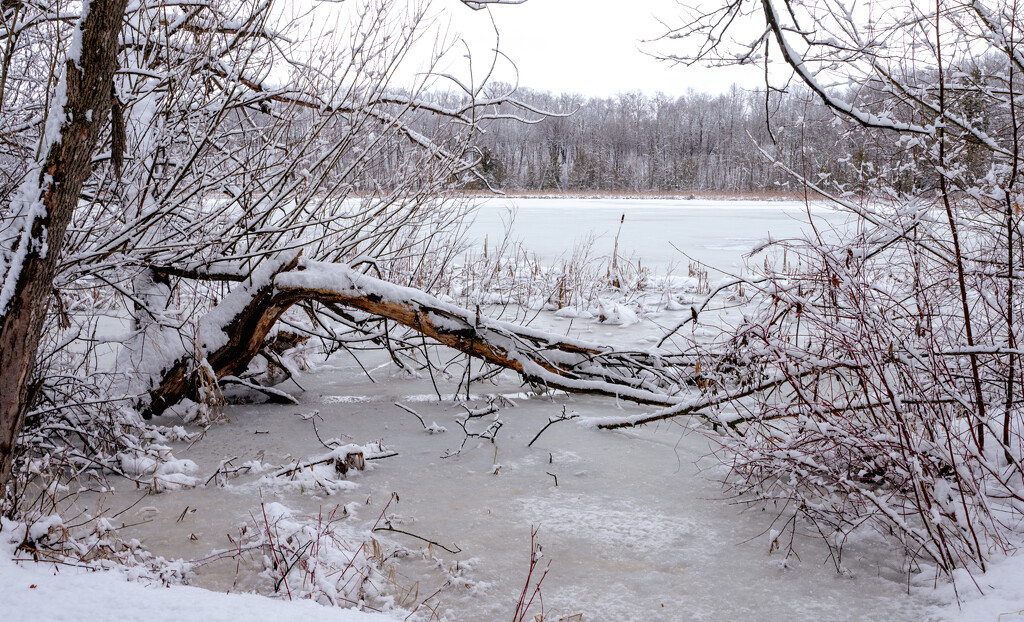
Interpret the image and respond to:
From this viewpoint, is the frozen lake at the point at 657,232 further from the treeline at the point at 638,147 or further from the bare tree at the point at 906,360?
the treeline at the point at 638,147

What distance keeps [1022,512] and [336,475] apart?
10.4ft

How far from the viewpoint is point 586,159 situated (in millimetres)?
58562

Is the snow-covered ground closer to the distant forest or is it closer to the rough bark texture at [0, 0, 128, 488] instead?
the rough bark texture at [0, 0, 128, 488]

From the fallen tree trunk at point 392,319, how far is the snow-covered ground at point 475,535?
0.31 metres

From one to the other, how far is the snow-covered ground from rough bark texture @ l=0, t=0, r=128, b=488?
54 cm

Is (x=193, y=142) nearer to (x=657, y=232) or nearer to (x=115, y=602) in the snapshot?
(x=115, y=602)

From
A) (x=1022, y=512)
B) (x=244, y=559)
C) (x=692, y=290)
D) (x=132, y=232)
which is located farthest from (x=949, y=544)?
(x=692, y=290)

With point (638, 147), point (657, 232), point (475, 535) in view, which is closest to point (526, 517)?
point (475, 535)

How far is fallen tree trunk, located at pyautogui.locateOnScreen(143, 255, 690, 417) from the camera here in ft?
15.4

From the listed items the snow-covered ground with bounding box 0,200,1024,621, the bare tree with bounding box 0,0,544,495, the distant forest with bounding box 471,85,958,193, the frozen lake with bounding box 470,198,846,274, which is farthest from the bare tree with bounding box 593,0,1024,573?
the distant forest with bounding box 471,85,958,193

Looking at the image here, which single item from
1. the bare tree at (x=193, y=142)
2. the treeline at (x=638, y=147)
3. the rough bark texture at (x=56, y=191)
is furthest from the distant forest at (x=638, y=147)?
the rough bark texture at (x=56, y=191)

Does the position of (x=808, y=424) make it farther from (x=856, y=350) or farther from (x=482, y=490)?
(x=482, y=490)

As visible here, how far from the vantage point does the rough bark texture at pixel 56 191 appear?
7.36 feet

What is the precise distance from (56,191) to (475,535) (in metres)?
2.18
